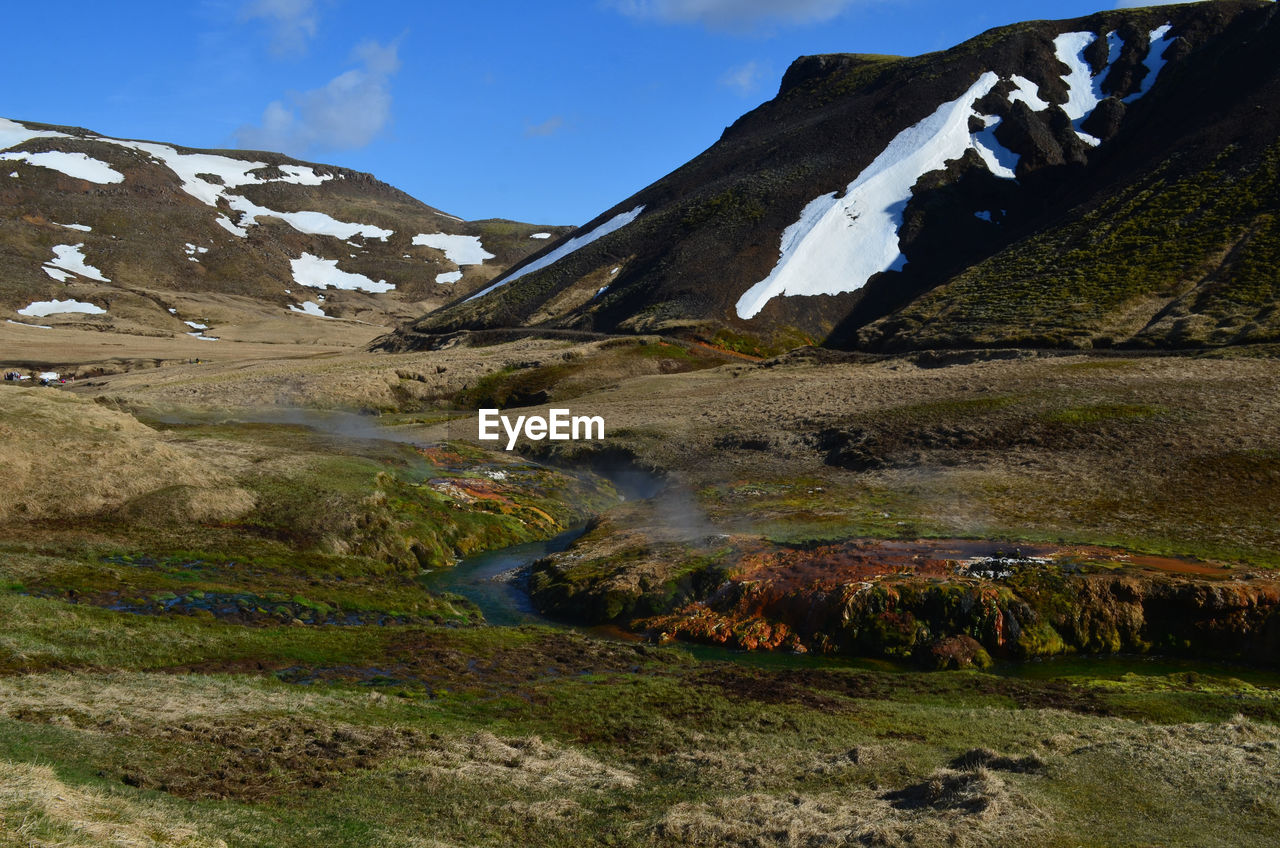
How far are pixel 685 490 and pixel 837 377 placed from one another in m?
32.1

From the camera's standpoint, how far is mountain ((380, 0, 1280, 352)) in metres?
90.8

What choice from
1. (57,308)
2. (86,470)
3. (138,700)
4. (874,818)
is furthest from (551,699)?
(57,308)

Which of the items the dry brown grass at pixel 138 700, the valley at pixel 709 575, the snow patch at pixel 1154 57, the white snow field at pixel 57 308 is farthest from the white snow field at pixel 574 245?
the dry brown grass at pixel 138 700

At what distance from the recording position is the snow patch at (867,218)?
399 ft

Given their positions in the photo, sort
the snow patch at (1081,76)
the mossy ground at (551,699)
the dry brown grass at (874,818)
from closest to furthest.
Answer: the dry brown grass at (874,818) → the mossy ground at (551,699) → the snow patch at (1081,76)

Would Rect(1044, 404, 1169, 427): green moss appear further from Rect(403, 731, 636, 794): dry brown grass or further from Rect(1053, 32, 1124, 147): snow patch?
Rect(1053, 32, 1124, 147): snow patch

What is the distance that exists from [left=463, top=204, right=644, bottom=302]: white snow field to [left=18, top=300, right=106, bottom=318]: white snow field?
78732 millimetres

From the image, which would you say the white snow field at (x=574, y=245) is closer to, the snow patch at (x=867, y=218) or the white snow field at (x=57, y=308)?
the snow patch at (x=867, y=218)

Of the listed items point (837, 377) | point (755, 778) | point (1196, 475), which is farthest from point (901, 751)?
point (837, 377)

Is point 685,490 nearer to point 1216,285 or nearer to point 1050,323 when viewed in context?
point 1050,323

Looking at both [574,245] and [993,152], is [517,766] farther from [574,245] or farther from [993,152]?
[574,245]

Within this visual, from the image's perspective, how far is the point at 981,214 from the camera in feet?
424

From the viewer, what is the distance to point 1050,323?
284ft

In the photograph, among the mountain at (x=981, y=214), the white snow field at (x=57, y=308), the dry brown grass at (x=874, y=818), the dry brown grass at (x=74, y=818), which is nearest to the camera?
the dry brown grass at (x=74, y=818)
